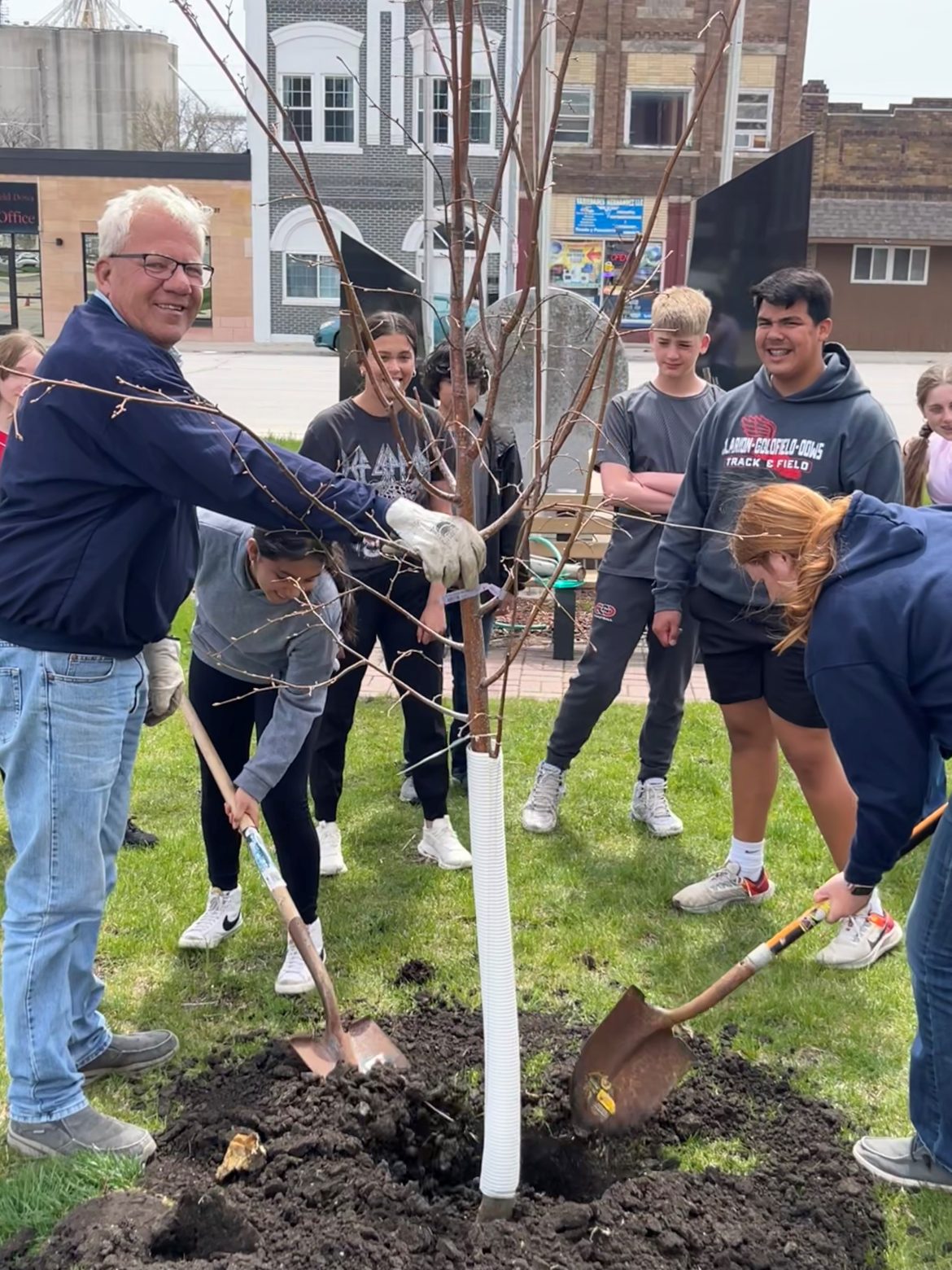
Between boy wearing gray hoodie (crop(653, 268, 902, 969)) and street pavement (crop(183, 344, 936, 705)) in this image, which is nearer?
boy wearing gray hoodie (crop(653, 268, 902, 969))

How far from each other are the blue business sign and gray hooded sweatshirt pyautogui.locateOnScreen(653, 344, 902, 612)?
33.1m

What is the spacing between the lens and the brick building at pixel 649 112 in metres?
35.6

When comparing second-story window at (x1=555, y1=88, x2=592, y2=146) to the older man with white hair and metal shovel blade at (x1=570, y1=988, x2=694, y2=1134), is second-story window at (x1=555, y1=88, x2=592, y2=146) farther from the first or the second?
metal shovel blade at (x1=570, y1=988, x2=694, y2=1134)

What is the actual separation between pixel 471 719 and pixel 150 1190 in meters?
1.35

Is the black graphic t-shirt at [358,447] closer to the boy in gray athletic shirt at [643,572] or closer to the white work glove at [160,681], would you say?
the boy in gray athletic shirt at [643,572]

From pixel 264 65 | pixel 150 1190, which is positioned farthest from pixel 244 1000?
pixel 264 65

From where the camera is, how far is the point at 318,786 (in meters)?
4.48

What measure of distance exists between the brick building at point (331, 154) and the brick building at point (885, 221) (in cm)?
1113

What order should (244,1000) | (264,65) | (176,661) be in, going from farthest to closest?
(264,65) → (244,1000) → (176,661)

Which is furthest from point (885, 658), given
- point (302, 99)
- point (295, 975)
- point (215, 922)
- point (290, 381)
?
point (302, 99)

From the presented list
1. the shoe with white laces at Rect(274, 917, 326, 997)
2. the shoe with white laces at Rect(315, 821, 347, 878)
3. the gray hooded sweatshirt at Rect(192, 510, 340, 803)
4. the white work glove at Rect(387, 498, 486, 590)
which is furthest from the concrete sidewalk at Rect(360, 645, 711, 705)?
the white work glove at Rect(387, 498, 486, 590)

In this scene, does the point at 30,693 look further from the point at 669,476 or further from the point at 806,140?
the point at 806,140

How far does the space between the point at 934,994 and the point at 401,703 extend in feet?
7.26

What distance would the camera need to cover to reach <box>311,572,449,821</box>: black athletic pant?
435 cm
